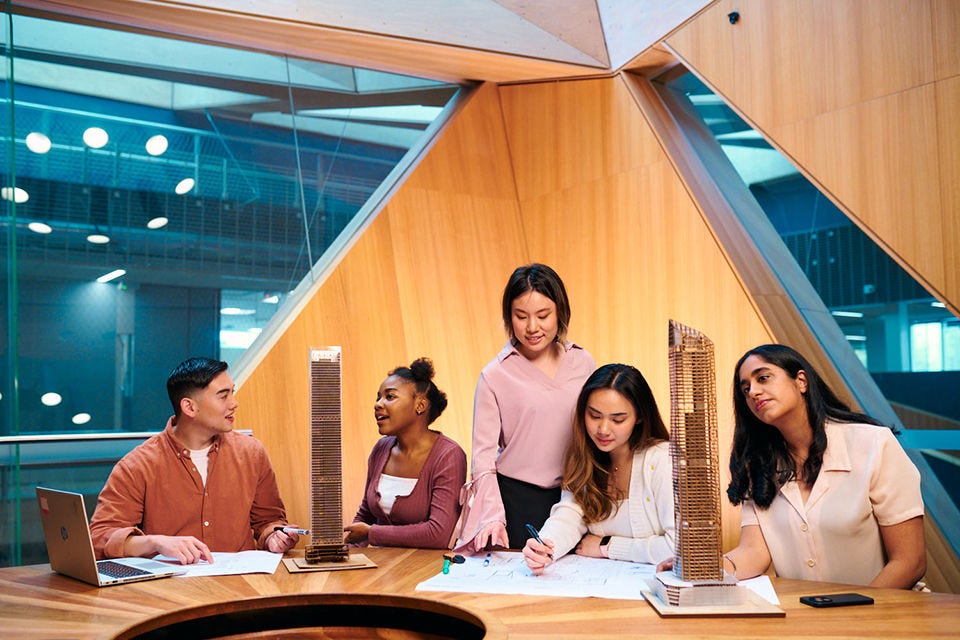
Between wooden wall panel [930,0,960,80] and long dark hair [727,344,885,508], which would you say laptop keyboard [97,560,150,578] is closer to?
long dark hair [727,344,885,508]

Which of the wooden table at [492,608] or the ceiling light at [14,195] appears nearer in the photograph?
the wooden table at [492,608]

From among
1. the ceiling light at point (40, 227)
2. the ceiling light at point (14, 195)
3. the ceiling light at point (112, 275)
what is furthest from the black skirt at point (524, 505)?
the ceiling light at point (14, 195)

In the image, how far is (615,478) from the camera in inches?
107

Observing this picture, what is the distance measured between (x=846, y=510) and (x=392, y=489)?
61.6 inches

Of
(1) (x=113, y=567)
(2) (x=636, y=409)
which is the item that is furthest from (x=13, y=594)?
(2) (x=636, y=409)

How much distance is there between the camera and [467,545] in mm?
2672

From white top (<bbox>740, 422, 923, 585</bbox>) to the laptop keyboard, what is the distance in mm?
1699

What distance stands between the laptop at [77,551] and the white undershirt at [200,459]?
1.89ft

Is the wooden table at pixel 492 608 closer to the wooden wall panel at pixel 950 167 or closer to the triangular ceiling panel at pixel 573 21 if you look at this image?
the wooden wall panel at pixel 950 167

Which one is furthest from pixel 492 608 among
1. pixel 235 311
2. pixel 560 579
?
pixel 235 311

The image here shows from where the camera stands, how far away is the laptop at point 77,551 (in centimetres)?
227

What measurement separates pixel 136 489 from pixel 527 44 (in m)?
3.39

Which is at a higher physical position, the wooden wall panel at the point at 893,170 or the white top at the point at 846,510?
the wooden wall panel at the point at 893,170

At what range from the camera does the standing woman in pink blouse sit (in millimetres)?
2969
